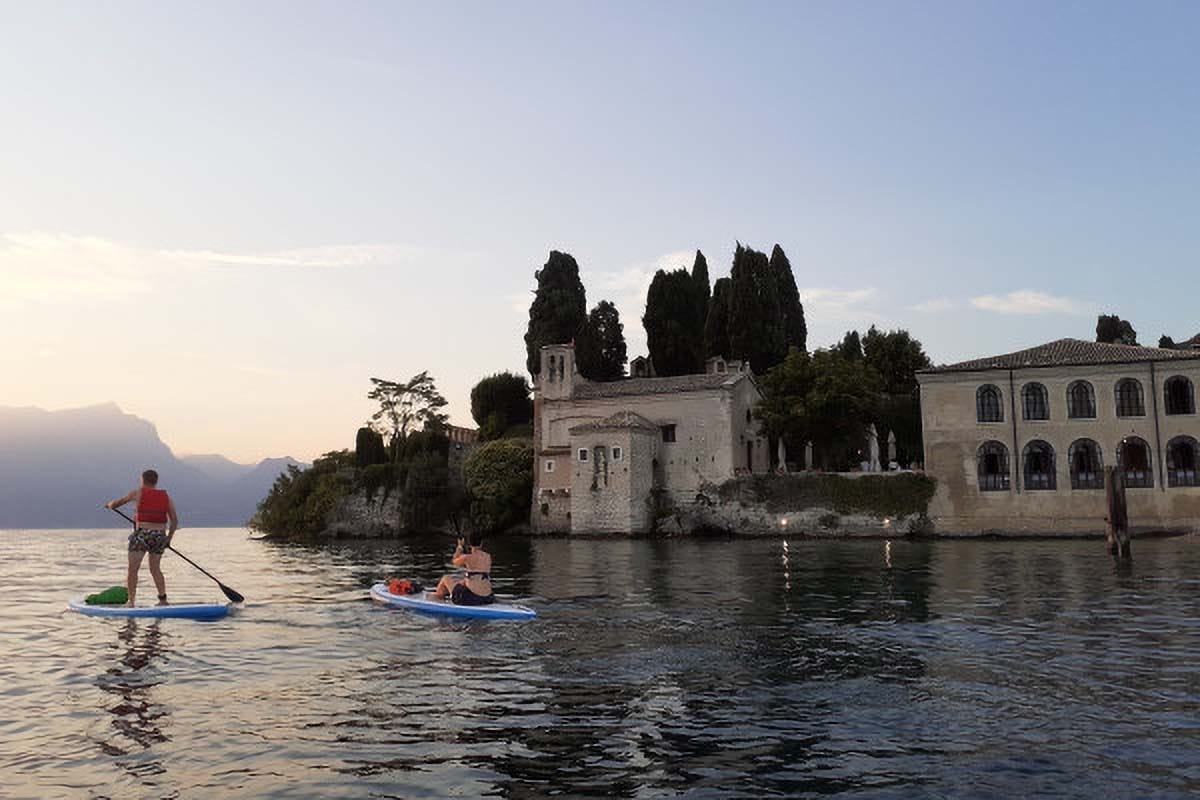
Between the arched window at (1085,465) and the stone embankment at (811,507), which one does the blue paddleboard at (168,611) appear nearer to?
the stone embankment at (811,507)

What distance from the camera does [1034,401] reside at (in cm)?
5288

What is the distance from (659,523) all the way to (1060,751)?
172ft

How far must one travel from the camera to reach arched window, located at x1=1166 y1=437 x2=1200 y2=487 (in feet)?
163

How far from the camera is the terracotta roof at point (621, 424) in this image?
60.5 meters

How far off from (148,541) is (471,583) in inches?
271

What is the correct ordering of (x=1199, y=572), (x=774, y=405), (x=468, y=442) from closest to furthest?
(x=1199, y=572), (x=774, y=405), (x=468, y=442)

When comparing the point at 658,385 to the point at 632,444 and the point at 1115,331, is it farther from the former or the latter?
the point at 1115,331

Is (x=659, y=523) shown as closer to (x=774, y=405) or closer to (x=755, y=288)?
(x=774, y=405)

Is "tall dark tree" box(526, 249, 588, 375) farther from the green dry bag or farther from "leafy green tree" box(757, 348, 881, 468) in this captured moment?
the green dry bag

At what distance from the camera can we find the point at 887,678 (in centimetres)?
1239

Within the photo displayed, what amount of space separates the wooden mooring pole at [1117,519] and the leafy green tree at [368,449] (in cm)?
5371

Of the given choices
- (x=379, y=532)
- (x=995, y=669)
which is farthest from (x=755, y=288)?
(x=995, y=669)

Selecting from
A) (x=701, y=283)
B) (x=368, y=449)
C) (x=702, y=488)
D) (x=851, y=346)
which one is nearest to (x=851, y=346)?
(x=851, y=346)

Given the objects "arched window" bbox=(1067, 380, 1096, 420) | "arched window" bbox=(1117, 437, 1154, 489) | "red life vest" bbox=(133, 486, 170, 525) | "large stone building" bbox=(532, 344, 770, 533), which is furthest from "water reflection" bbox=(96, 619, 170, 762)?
"arched window" bbox=(1117, 437, 1154, 489)
